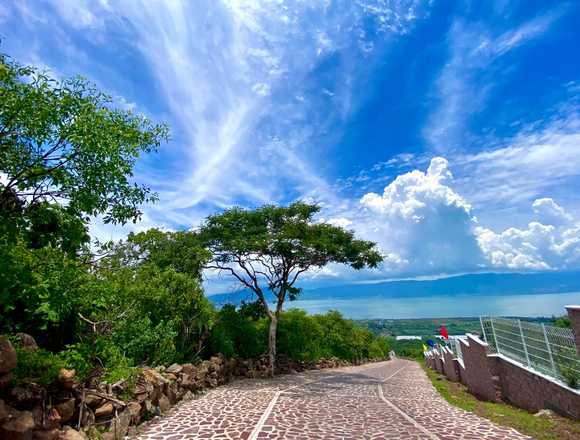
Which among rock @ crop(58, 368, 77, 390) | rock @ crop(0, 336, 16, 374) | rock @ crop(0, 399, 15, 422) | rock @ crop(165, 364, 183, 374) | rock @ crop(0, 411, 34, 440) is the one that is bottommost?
rock @ crop(165, 364, 183, 374)

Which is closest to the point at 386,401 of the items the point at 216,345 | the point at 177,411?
the point at 177,411

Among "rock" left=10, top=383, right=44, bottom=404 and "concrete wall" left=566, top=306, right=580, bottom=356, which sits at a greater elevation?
"concrete wall" left=566, top=306, right=580, bottom=356

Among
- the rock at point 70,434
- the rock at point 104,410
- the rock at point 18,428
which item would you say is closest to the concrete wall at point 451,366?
the rock at point 104,410

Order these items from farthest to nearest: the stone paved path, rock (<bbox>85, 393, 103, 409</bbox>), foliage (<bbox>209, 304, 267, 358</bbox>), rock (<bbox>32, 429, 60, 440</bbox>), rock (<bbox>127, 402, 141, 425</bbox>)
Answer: foliage (<bbox>209, 304, 267, 358</bbox>)
rock (<bbox>127, 402, 141, 425</bbox>)
the stone paved path
rock (<bbox>85, 393, 103, 409</bbox>)
rock (<bbox>32, 429, 60, 440</bbox>)

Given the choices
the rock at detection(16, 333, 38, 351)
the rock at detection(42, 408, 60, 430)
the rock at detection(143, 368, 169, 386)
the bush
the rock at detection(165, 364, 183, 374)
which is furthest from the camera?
the bush

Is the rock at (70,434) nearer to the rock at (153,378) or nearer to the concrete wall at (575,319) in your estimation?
the rock at (153,378)

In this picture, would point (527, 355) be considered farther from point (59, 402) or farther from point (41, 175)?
point (41, 175)

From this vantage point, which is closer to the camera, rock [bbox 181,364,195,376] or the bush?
rock [bbox 181,364,195,376]

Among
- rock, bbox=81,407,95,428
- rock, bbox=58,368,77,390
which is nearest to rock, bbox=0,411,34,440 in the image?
rock, bbox=58,368,77,390

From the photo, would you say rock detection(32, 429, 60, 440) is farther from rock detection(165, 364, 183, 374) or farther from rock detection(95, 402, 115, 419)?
rock detection(165, 364, 183, 374)

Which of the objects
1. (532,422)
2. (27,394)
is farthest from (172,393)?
(532,422)

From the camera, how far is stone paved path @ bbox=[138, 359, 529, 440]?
223 inches

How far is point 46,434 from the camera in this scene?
3.97m

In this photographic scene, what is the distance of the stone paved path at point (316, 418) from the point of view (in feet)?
18.6
